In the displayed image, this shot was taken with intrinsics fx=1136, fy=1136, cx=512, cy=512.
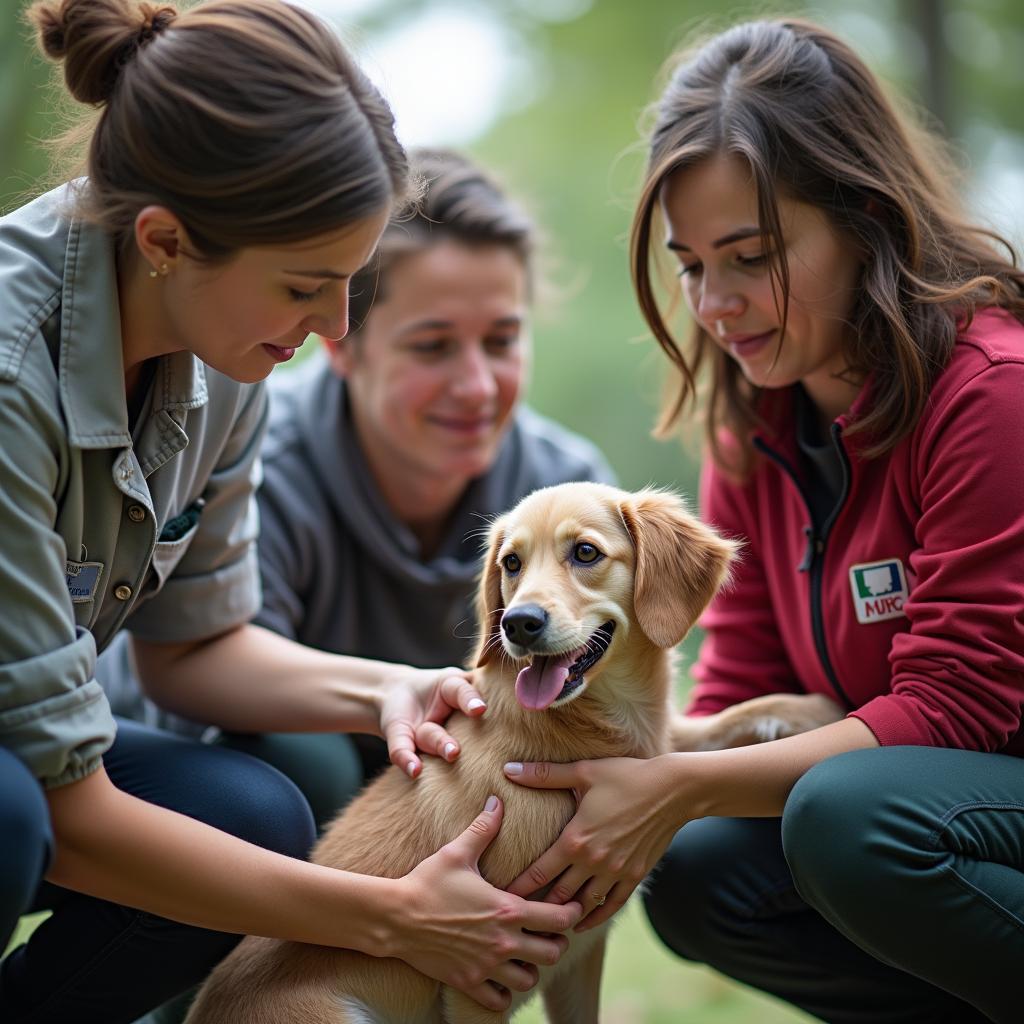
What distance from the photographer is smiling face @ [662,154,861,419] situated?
219 cm

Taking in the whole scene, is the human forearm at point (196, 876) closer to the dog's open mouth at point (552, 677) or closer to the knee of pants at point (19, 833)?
→ the knee of pants at point (19, 833)

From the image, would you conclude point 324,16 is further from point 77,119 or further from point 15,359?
point 15,359

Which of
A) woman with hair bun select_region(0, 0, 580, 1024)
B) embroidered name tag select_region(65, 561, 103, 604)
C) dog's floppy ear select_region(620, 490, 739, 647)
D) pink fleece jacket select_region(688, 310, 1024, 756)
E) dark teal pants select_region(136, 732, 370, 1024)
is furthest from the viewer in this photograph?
dark teal pants select_region(136, 732, 370, 1024)

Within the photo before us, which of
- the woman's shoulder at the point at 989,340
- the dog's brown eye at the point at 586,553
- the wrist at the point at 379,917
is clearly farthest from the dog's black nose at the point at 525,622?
the woman's shoulder at the point at 989,340

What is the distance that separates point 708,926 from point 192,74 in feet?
6.18

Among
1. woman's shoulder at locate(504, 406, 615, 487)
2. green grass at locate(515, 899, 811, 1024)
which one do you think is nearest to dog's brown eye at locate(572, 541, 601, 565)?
green grass at locate(515, 899, 811, 1024)

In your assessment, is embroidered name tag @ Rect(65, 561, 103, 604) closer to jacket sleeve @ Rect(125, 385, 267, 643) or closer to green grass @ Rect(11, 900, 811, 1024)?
jacket sleeve @ Rect(125, 385, 267, 643)

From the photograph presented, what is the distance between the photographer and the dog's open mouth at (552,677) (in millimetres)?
2018

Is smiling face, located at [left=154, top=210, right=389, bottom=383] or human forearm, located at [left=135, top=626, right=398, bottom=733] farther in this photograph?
human forearm, located at [left=135, top=626, right=398, bottom=733]

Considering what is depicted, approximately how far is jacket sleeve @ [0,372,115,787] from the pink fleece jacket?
1.35 meters

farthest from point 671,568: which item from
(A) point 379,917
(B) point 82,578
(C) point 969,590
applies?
(B) point 82,578

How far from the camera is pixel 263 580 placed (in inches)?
117

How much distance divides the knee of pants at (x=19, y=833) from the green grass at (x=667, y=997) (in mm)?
1388

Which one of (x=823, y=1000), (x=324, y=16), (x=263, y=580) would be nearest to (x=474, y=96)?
(x=263, y=580)
